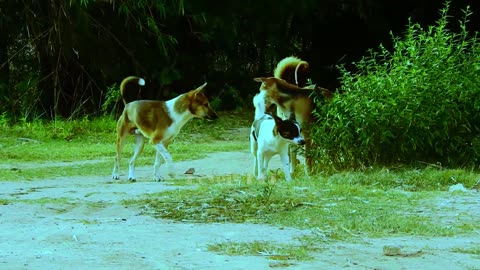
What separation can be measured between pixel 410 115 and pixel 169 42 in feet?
27.3

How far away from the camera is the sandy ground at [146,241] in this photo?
512 cm

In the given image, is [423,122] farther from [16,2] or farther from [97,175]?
[16,2]

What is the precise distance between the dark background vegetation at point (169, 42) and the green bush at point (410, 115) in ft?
23.3

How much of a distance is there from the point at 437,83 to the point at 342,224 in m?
3.85

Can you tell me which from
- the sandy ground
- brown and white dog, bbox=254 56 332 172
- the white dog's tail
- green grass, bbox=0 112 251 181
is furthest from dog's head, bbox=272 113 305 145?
green grass, bbox=0 112 251 181

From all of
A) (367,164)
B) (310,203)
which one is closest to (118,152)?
(367,164)

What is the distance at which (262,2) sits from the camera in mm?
17812

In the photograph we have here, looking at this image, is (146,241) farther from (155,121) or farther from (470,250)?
(155,121)

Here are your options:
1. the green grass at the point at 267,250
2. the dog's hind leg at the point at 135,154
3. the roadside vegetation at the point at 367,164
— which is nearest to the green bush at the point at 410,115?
the roadside vegetation at the point at 367,164

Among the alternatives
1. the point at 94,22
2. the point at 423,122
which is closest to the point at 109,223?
the point at 423,122

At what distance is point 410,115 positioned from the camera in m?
9.48

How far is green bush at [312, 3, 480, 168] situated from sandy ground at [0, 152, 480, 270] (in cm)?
177

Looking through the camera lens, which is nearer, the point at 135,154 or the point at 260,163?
the point at 260,163

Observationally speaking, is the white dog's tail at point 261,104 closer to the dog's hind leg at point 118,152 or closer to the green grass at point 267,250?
the dog's hind leg at point 118,152
